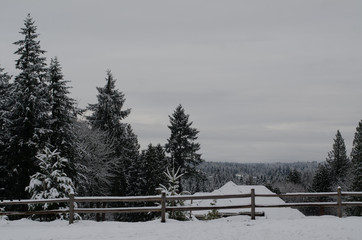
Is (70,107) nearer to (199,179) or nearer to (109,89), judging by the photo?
(109,89)

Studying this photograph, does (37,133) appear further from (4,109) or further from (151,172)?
(151,172)

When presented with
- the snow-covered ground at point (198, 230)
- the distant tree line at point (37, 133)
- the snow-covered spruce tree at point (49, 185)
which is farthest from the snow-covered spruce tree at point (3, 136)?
the snow-covered ground at point (198, 230)

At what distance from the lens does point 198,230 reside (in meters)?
13.4

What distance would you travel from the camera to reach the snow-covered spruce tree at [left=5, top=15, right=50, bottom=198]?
25453 millimetres

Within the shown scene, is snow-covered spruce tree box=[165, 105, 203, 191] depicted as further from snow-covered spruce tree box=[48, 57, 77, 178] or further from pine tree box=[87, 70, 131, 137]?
snow-covered spruce tree box=[48, 57, 77, 178]

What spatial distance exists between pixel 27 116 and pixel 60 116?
2845 millimetres

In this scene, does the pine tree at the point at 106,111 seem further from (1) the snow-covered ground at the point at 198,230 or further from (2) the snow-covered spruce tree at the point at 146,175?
(1) the snow-covered ground at the point at 198,230

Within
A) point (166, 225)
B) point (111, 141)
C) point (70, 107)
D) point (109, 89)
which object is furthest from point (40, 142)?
point (109, 89)

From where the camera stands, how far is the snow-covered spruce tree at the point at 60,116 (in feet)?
91.7

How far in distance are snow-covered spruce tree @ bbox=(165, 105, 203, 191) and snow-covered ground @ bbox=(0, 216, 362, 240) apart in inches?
1606

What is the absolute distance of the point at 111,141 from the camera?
43812 mm

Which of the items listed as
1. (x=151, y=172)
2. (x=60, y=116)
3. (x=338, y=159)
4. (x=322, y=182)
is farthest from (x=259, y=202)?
(x=338, y=159)

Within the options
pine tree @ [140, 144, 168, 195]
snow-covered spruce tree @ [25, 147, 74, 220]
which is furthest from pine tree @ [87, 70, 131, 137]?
snow-covered spruce tree @ [25, 147, 74, 220]

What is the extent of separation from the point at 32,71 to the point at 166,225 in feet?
57.9
